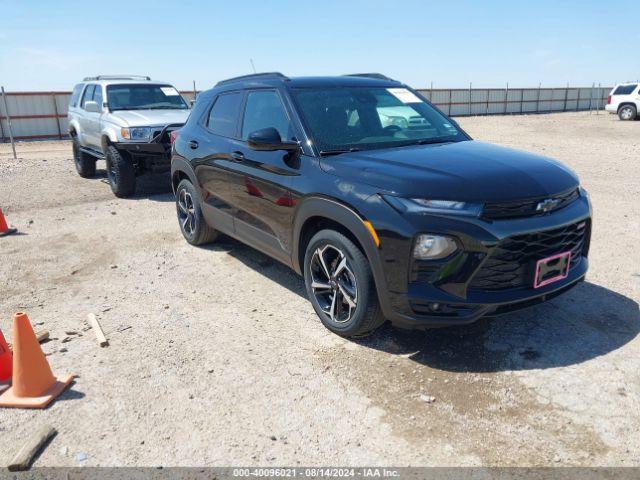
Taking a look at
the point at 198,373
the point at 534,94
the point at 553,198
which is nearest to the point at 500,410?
the point at 553,198

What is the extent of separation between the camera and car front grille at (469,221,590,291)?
3053 millimetres

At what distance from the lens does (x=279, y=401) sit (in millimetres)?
3105

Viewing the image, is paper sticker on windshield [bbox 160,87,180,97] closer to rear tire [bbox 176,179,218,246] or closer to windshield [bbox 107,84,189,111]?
windshield [bbox 107,84,189,111]

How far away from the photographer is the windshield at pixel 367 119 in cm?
398

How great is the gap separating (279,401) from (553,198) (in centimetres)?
212

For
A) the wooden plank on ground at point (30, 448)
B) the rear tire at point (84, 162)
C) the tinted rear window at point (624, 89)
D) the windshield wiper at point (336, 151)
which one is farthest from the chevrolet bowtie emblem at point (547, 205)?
the tinted rear window at point (624, 89)

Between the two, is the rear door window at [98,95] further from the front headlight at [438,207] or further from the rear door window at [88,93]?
the front headlight at [438,207]

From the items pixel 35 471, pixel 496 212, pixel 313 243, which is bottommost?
pixel 35 471

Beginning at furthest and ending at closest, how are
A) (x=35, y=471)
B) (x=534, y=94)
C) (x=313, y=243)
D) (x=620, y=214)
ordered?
(x=534, y=94)
(x=620, y=214)
(x=313, y=243)
(x=35, y=471)

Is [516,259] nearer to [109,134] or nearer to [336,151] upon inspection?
[336,151]

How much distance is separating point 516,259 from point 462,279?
1.20 ft

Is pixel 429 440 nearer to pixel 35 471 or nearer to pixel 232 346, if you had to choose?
pixel 232 346

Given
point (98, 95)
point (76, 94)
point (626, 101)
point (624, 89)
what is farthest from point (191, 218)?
point (624, 89)

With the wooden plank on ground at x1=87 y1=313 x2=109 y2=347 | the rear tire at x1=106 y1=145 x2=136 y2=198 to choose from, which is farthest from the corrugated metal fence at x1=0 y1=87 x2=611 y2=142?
the wooden plank on ground at x1=87 y1=313 x2=109 y2=347
